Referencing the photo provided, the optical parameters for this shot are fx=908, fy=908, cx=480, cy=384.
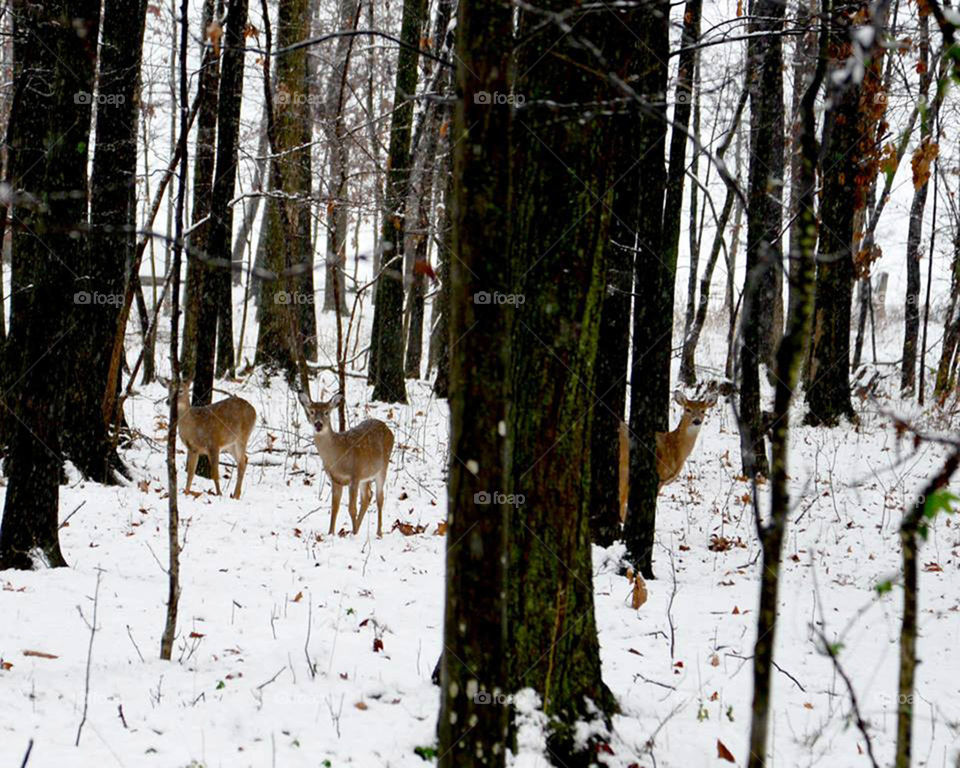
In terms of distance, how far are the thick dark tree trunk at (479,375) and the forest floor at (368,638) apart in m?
0.82

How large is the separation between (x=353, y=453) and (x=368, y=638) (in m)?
4.13

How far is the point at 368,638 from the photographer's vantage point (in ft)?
17.9

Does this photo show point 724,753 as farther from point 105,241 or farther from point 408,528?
point 105,241

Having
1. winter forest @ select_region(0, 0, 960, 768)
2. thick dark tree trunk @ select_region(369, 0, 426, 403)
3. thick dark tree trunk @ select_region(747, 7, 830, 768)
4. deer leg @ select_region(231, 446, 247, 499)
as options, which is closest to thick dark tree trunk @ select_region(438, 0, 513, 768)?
winter forest @ select_region(0, 0, 960, 768)

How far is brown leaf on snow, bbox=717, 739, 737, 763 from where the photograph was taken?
421 centimetres

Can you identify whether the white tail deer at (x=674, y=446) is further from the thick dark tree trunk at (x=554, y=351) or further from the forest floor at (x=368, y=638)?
the thick dark tree trunk at (x=554, y=351)

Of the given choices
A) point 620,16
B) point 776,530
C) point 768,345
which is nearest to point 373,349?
point 768,345

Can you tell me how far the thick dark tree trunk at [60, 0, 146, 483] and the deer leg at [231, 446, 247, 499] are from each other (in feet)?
4.26

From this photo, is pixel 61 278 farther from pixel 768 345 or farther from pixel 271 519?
pixel 768 345

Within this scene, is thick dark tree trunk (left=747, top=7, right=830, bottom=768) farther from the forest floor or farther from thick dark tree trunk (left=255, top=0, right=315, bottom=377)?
thick dark tree trunk (left=255, top=0, right=315, bottom=377)

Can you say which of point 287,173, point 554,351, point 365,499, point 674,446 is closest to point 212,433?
point 365,499

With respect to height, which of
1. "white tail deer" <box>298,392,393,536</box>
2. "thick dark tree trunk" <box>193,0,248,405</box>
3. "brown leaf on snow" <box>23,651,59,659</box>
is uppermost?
"thick dark tree trunk" <box>193,0,248,405</box>

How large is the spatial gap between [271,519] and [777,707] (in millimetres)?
5486

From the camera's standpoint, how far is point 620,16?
428cm
